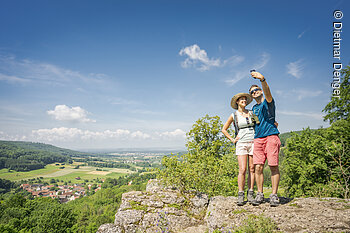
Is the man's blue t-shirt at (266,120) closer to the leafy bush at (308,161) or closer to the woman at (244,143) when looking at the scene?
the woman at (244,143)

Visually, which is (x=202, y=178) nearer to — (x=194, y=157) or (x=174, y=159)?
(x=174, y=159)

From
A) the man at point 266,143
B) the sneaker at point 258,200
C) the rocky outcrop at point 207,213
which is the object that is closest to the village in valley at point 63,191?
the rocky outcrop at point 207,213

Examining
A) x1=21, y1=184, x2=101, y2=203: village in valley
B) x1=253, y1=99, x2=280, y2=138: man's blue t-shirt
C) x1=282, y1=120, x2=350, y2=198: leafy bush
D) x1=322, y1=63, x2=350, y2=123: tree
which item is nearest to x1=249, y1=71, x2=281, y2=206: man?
x1=253, y1=99, x2=280, y2=138: man's blue t-shirt

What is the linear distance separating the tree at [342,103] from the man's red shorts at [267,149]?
70.1ft

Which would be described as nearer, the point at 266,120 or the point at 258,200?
the point at 266,120

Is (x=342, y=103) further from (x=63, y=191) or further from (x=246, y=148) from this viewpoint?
(x=63, y=191)

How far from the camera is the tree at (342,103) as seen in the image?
19281 mm

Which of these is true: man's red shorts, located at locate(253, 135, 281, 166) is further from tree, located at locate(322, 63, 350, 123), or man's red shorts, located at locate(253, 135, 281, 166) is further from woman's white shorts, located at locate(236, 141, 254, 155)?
tree, located at locate(322, 63, 350, 123)

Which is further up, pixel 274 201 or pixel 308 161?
pixel 274 201

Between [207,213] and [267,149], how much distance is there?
2979mm

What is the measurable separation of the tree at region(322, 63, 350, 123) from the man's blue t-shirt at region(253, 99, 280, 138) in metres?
21.2

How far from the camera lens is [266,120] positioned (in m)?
4.85

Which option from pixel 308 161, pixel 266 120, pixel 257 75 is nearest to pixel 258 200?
pixel 266 120

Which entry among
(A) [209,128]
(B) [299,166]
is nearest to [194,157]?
(A) [209,128]
